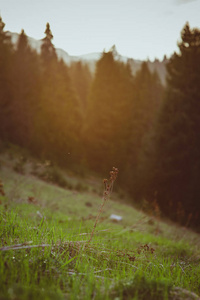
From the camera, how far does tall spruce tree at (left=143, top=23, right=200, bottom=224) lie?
1468cm

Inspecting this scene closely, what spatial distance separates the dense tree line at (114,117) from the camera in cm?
1542

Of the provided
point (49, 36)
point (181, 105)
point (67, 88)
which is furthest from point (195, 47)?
point (49, 36)

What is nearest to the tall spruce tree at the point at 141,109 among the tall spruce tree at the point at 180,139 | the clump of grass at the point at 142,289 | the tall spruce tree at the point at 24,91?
the tall spruce tree at the point at 180,139

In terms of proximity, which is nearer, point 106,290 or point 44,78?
point 106,290

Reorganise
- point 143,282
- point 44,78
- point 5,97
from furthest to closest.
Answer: point 44,78, point 5,97, point 143,282

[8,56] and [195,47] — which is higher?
[195,47]

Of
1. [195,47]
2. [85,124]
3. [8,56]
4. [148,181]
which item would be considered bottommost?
[148,181]

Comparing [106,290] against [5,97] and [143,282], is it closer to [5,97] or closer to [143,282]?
[143,282]

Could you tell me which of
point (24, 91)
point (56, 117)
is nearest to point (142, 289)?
point (56, 117)

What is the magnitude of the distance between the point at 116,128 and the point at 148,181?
9.84 m

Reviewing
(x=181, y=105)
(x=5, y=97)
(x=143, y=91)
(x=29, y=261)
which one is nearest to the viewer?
(x=29, y=261)

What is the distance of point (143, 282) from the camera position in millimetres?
1623

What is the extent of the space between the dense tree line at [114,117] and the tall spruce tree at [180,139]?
0.06 meters

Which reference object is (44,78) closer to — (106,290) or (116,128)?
(116,128)
